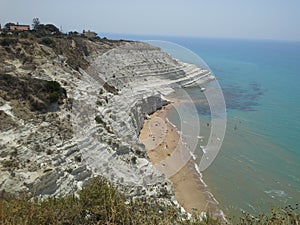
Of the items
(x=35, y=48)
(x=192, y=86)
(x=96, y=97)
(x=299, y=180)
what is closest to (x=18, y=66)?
(x=35, y=48)

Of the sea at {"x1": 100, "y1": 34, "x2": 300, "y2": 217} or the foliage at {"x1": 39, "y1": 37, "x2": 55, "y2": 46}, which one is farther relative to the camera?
the foliage at {"x1": 39, "y1": 37, "x2": 55, "y2": 46}

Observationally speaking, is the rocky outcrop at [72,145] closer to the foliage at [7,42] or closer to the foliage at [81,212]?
the foliage at [81,212]

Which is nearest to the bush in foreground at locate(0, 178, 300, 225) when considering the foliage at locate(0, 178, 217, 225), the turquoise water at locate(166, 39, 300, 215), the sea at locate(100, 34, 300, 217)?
the foliage at locate(0, 178, 217, 225)

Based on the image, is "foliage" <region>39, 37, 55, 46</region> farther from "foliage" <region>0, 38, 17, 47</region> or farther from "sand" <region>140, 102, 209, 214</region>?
"sand" <region>140, 102, 209, 214</region>

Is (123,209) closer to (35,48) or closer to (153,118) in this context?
(35,48)

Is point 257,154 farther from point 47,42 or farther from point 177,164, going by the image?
point 47,42

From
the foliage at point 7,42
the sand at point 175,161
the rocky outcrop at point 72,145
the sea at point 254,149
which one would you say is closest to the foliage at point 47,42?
the rocky outcrop at point 72,145

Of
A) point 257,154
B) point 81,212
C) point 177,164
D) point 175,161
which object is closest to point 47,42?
point 175,161
